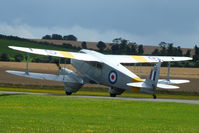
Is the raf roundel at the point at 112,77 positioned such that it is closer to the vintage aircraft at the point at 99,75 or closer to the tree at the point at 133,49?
the vintage aircraft at the point at 99,75

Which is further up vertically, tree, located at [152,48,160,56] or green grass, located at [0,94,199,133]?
tree, located at [152,48,160,56]

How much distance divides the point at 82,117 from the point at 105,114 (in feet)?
5.95

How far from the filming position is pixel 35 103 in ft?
84.6

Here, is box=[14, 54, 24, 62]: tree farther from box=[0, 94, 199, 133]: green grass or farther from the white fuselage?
box=[0, 94, 199, 133]: green grass

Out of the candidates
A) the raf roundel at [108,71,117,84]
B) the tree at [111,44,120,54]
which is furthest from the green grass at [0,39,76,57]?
the raf roundel at [108,71,117,84]

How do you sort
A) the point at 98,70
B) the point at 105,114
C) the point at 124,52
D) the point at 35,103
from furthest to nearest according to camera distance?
the point at 124,52 < the point at 98,70 < the point at 35,103 < the point at 105,114

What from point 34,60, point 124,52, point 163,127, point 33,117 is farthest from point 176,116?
point 124,52

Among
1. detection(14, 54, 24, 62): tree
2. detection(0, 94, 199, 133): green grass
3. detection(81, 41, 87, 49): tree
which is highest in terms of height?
detection(81, 41, 87, 49): tree

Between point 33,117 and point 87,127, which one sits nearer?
point 87,127

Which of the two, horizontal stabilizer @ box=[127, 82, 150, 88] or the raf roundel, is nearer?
horizontal stabilizer @ box=[127, 82, 150, 88]

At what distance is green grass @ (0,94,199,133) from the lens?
15.7 m

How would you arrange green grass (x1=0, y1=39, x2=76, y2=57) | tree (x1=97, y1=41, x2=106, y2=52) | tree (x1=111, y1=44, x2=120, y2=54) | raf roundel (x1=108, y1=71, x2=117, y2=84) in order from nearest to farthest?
1. raf roundel (x1=108, y1=71, x2=117, y2=84)
2. green grass (x1=0, y1=39, x2=76, y2=57)
3. tree (x1=111, y1=44, x2=120, y2=54)
4. tree (x1=97, y1=41, x2=106, y2=52)

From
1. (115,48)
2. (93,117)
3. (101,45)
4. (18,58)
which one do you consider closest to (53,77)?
(93,117)

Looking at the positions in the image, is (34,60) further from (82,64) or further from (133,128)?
(133,128)
